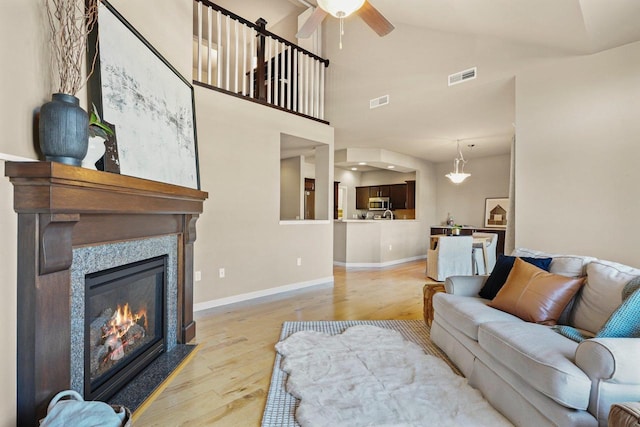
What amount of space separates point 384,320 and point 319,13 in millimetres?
3062

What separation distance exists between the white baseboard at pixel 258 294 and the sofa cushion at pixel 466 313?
2.44 metres

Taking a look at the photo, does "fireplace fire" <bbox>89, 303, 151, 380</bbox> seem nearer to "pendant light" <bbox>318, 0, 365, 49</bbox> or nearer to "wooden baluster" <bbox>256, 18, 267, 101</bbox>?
"pendant light" <bbox>318, 0, 365, 49</bbox>

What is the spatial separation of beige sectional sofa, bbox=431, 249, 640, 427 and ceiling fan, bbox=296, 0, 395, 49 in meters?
2.32

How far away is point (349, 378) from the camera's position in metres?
2.12

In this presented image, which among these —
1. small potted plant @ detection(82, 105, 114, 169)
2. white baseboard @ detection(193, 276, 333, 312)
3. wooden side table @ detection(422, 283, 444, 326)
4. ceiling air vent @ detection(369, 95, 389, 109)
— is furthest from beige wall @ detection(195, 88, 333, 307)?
wooden side table @ detection(422, 283, 444, 326)

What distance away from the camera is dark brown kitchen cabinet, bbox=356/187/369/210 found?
9523mm

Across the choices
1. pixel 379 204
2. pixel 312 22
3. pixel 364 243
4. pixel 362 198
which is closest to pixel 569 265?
pixel 312 22

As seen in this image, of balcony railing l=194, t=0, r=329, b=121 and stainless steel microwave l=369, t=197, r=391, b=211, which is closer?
balcony railing l=194, t=0, r=329, b=121

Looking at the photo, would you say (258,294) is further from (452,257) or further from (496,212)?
(496,212)

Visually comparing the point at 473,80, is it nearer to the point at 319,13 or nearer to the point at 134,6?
the point at 319,13

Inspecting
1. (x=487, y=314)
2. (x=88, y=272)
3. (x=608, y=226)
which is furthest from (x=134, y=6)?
(x=608, y=226)

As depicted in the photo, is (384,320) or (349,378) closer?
(349,378)

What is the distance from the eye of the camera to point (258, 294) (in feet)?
13.9

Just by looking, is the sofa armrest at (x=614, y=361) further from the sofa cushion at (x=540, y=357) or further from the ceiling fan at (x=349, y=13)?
the ceiling fan at (x=349, y=13)
